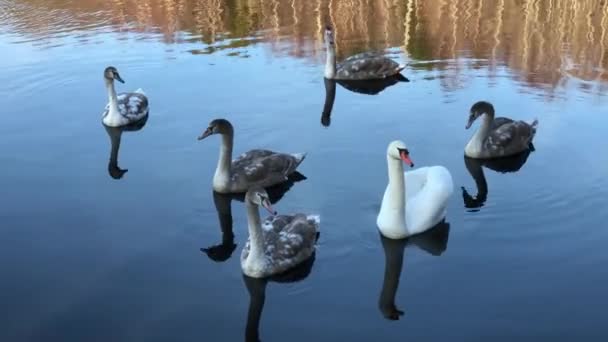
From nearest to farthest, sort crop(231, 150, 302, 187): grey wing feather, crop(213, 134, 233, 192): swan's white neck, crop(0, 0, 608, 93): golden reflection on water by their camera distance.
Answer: crop(213, 134, 233, 192): swan's white neck
crop(231, 150, 302, 187): grey wing feather
crop(0, 0, 608, 93): golden reflection on water

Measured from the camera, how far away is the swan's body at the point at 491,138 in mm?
13273

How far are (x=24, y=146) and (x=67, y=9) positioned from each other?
17.1 meters

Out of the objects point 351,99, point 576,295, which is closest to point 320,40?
point 351,99

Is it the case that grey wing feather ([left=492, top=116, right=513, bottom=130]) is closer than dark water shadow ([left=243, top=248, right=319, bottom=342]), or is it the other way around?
dark water shadow ([left=243, top=248, right=319, bottom=342])

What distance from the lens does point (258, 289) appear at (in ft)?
31.1

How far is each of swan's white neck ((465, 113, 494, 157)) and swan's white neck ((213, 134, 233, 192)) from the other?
422cm

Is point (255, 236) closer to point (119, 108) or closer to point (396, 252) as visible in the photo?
point (396, 252)

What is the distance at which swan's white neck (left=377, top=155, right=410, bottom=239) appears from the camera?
10.1 meters

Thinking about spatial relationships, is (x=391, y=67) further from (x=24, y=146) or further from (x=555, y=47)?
(x=24, y=146)

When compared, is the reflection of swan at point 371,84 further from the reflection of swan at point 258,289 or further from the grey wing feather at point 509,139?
the reflection of swan at point 258,289

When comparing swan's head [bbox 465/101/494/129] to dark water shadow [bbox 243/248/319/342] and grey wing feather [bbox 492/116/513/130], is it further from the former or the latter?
dark water shadow [bbox 243/248/319/342]

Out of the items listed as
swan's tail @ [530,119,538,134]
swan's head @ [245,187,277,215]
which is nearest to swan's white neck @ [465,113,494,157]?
swan's tail @ [530,119,538,134]

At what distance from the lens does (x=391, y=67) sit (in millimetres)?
19031

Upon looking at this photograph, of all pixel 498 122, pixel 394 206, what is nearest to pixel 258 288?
pixel 394 206
